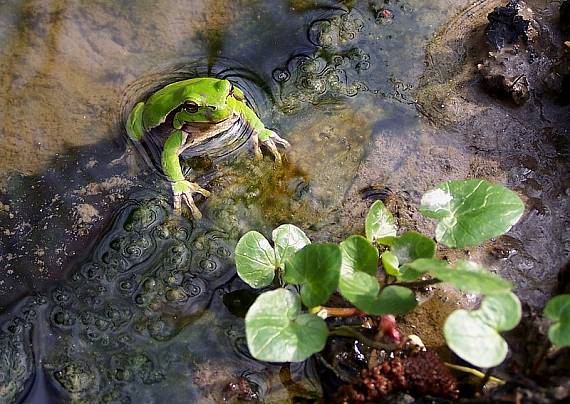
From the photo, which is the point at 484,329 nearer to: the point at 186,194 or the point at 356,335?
the point at 356,335

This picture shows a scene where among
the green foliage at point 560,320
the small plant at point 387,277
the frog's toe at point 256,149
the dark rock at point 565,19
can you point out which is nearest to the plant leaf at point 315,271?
the small plant at point 387,277

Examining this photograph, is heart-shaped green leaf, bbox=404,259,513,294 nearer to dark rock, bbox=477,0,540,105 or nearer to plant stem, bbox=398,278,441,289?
plant stem, bbox=398,278,441,289

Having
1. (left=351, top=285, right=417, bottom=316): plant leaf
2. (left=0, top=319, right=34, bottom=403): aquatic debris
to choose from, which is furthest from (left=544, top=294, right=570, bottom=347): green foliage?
(left=0, top=319, right=34, bottom=403): aquatic debris

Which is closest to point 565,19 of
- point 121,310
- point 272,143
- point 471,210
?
point 471,210

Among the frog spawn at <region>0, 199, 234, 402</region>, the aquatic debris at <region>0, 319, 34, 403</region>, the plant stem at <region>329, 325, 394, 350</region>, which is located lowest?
the aquatic debris at <region>0, 319, 34, 403</region>

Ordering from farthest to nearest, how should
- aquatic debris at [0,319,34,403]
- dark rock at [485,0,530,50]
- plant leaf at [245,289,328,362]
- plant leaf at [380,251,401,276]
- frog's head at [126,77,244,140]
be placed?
dark rock at [485,0,530,50], frog's head at [126,77,244,140], aquatic debris at [0,319,34,403], plant leaf at [380,251,401,276], plant leaf at [245,289,328,362]

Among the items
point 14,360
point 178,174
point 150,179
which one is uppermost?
point 178,174

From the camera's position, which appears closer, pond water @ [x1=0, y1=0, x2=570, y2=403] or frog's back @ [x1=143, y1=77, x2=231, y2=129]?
pond water @ [x1=0, y1=0, x2=570, y2=403]

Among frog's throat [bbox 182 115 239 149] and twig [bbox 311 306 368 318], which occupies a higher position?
twig [bbox 311 306 368 318]
